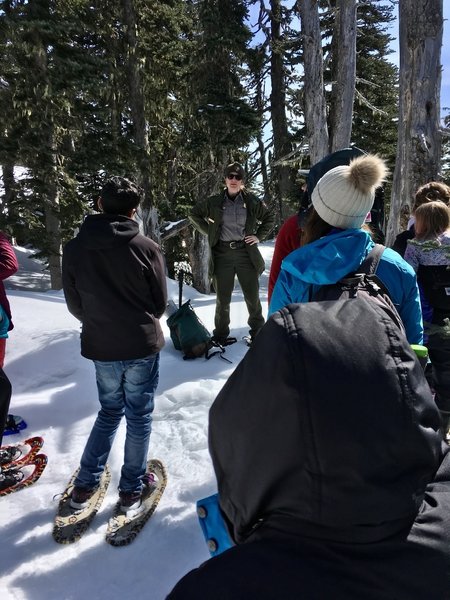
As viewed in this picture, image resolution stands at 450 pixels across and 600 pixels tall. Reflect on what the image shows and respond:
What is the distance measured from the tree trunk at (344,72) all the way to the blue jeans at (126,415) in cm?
795

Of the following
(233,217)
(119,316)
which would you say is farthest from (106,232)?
(233,217)

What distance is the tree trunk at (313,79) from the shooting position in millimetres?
8492

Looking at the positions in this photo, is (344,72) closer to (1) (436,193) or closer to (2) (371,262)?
(1) (436,193)

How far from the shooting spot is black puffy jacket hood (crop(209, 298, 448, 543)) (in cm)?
69

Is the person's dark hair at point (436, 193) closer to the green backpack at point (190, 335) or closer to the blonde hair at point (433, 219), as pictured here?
the blonde hair at point (433, 219)

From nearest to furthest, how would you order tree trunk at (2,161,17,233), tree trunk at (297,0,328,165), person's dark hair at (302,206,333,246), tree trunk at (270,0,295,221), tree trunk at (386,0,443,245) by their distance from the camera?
person's dark hair at (302,206,333,246)
tree trunk at (386,0,443,245)
tree trunk at (297,0,328,165)
tree trunk at (2,161,17,233)
tree trunk at (270,0,295,221)

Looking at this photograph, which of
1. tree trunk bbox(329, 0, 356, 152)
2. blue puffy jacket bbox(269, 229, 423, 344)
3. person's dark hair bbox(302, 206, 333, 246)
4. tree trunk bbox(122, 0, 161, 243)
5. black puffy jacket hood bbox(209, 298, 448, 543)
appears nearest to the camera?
black puffy jacket hood bbox(209, 298, 448, 543)

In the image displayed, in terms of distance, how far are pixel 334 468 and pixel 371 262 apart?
1114 mm

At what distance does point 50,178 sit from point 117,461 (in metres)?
9.89

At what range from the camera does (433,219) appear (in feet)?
9.12

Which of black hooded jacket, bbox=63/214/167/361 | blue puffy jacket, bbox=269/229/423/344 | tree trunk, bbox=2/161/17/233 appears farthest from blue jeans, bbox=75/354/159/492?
tree trunk, bbox=2/161/17/233

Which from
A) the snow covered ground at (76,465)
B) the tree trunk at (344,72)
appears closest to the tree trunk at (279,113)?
Result: the tree trunk at (344,72)

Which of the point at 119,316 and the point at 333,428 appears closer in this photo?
the point at 333,428

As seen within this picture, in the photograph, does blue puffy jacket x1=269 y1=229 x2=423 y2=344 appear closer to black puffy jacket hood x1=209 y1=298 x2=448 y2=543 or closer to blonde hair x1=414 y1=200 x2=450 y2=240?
black puffy jacket hood x1=209 y1=298 x2=448 y2=543
